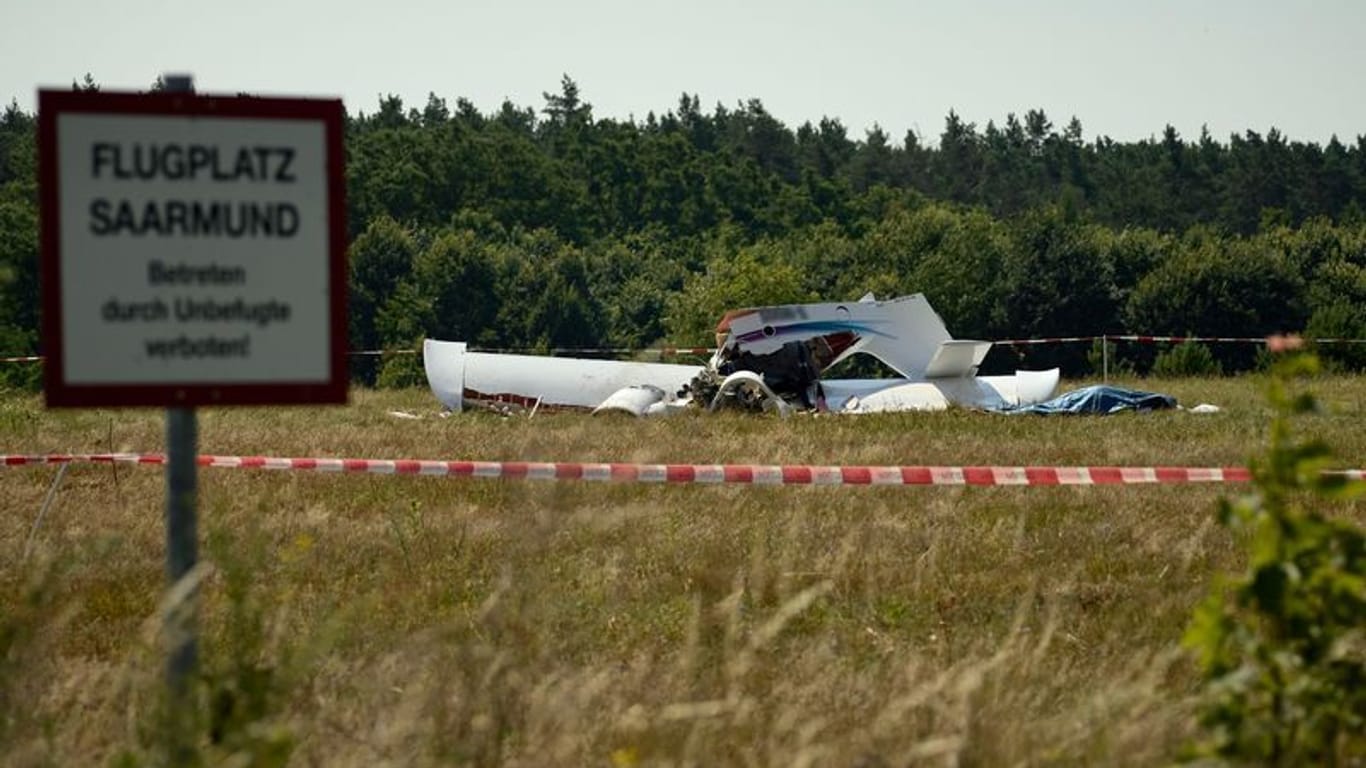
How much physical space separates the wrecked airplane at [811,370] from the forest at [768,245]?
7416mm

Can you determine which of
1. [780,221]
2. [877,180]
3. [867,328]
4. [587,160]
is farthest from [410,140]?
[867,328]

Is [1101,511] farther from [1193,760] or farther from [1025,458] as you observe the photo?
[1193,760]

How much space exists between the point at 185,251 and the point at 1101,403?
18904mm

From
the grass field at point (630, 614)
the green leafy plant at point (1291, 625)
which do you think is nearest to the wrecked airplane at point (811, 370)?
the grass field at point (630, 614)

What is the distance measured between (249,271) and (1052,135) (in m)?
170

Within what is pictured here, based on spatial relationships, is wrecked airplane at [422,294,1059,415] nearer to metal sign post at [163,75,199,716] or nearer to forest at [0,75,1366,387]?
→ forest at [0,75,1366,387]

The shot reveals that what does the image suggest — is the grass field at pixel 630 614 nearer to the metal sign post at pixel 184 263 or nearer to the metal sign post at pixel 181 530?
the metal sign post at pixel 181 530

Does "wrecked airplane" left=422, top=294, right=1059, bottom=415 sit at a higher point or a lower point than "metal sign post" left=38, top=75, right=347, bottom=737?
lower

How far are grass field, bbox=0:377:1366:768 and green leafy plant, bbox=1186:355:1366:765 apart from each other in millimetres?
450

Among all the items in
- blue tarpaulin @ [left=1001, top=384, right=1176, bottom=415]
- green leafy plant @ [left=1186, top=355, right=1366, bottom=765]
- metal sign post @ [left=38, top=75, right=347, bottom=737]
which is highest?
metal sign post @ [left=38, top=75, right=347, bottom=737]

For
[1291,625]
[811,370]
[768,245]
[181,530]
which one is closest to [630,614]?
[181,530]

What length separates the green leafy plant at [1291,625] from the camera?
3.96 m

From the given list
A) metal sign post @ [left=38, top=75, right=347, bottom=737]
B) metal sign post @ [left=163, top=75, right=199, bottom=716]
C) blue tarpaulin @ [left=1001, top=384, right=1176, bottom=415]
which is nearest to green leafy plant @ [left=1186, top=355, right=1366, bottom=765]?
metal sign post @ [left=38, top=75, right=347, bottom=737]

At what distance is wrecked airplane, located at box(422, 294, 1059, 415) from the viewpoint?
22516 mm
